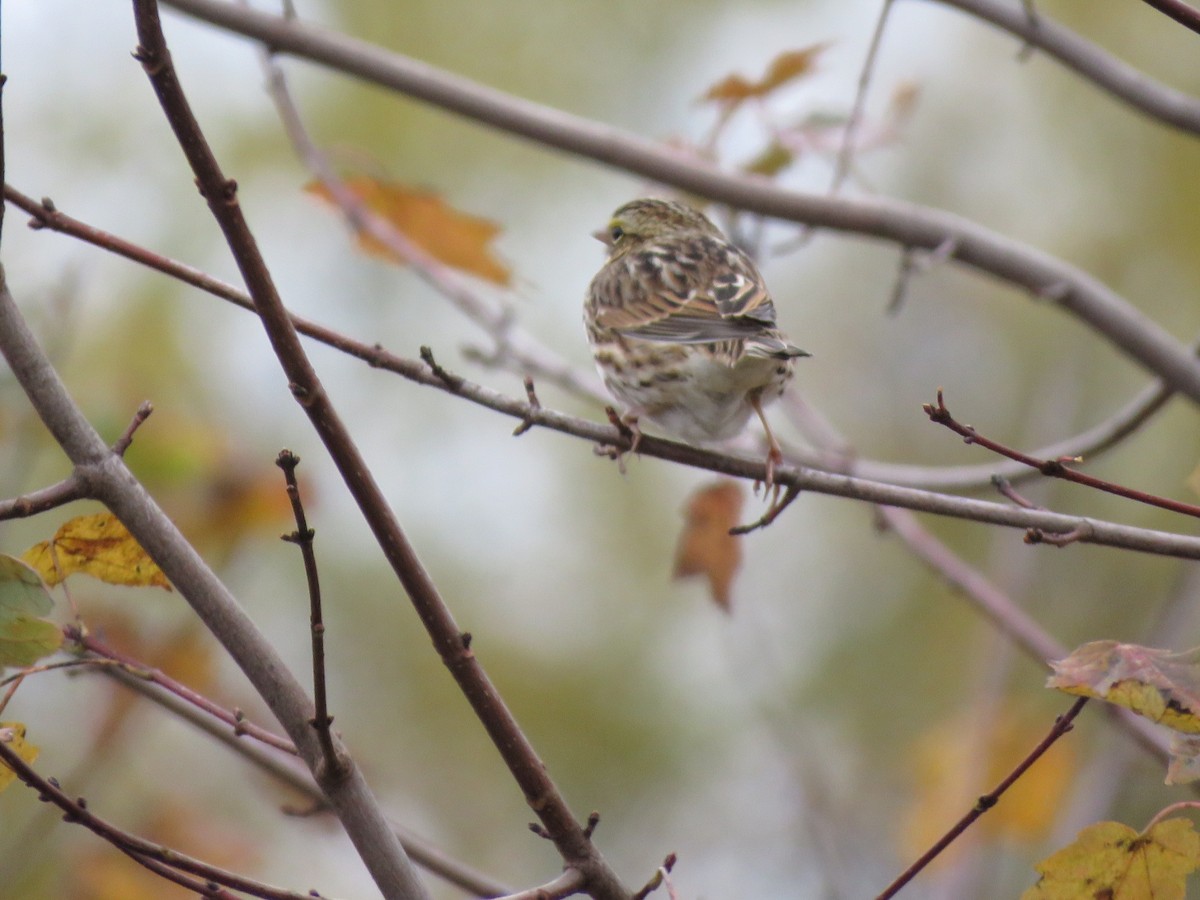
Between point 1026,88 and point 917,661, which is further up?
point 1026,88

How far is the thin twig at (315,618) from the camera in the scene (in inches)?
66.1

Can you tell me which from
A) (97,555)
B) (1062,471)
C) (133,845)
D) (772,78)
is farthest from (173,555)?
(772,78)

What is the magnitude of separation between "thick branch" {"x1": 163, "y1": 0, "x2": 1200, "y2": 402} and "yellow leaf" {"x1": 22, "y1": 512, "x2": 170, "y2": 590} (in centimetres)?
230

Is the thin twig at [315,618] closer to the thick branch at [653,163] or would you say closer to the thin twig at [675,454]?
the thin twig at [675,454]

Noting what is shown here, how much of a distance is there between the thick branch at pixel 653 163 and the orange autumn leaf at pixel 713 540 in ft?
3.30

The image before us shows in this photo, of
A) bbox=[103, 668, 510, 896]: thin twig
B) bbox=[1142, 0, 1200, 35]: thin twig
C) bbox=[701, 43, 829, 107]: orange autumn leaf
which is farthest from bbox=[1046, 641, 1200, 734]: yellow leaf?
bbox=[701, 43, 829, 107]: orange autumn leaf

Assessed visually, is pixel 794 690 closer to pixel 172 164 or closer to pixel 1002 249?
pixel 1002 249

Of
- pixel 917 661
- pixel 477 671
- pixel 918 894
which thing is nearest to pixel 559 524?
pixel 917 661

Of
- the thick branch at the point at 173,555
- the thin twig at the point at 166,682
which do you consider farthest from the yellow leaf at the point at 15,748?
the thick branch at the point at 173,555

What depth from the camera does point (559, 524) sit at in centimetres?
966

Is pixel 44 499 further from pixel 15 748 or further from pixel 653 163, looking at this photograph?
pixel 653 163

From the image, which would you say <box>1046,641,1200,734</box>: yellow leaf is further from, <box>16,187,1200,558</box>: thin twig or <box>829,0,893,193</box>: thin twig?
<box>829,0,893,193</box>: thin twig

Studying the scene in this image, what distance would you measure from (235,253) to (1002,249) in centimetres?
278

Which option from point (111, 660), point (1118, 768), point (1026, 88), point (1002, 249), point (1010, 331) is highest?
point (1026, 88)
